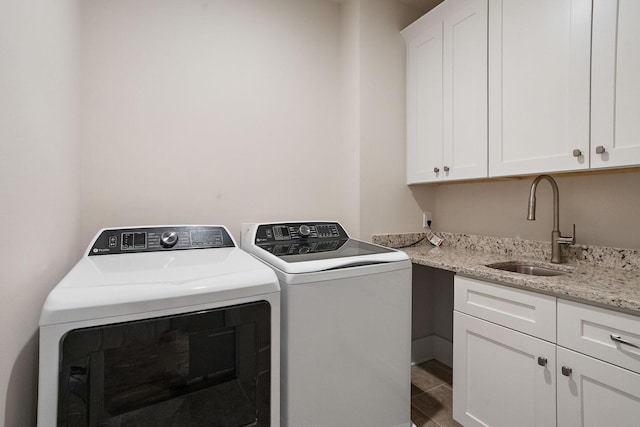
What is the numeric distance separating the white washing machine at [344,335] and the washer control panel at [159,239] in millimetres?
266

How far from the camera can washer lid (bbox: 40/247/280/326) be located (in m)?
0.79

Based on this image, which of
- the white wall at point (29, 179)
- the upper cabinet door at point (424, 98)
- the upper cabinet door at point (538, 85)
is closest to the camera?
the white wall at point (29, 179)

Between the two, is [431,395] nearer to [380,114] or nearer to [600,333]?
[600,333]

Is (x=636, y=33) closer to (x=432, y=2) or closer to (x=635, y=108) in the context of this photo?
(x=635, y=108)

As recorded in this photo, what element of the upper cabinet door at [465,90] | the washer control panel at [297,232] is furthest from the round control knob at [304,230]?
the upper cabinet door at [465,90]

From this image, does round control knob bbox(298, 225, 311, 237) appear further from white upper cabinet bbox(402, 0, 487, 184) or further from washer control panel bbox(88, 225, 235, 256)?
white upper cabinet bbox(402, 0, 487, 184)

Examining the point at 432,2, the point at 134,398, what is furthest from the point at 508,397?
the point at 432,2

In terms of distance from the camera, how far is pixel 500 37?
5.20 feet

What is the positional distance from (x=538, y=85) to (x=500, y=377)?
4.48 ft

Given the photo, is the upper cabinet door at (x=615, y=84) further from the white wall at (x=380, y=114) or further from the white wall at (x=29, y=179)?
the white wall at (x=29, y=179)

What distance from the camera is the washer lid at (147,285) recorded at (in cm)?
79

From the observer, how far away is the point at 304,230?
6.05ft

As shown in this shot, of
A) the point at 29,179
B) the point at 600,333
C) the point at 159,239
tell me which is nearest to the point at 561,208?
the point at 600,333

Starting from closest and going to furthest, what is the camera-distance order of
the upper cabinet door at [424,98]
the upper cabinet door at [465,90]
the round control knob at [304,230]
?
the upper cabinet door at [465,90]
the round control knob at [304,230]
the upper cabinet door at [424,98]
